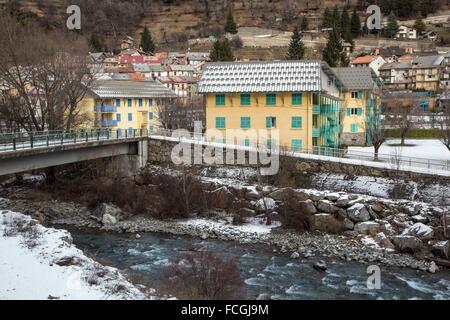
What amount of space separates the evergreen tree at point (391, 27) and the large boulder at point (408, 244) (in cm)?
12092

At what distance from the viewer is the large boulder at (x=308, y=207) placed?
104ft

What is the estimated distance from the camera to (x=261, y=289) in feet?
72.1

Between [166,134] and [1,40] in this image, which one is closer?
[1,40]

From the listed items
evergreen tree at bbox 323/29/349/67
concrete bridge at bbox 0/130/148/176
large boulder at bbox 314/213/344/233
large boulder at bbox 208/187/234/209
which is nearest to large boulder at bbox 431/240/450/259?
large boulder at bbox 314/213/344/233

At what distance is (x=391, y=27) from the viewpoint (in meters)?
136

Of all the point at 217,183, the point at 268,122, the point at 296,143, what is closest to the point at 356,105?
the point at 296,143

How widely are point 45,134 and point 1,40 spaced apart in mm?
9806

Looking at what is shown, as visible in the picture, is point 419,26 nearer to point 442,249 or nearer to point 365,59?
point 365,59

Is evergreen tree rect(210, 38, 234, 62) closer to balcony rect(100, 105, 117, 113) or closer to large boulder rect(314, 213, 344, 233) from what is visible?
balcony rect(100, 105, 117, 113)

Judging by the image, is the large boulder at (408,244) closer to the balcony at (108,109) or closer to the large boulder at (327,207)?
the large boulder at (327,207)

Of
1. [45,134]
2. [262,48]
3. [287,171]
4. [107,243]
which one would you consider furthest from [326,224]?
[262,48]

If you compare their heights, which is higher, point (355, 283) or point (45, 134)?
point (45, 134)

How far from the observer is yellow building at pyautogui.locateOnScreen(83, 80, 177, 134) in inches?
2157

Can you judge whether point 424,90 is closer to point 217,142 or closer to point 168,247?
point 217,142
